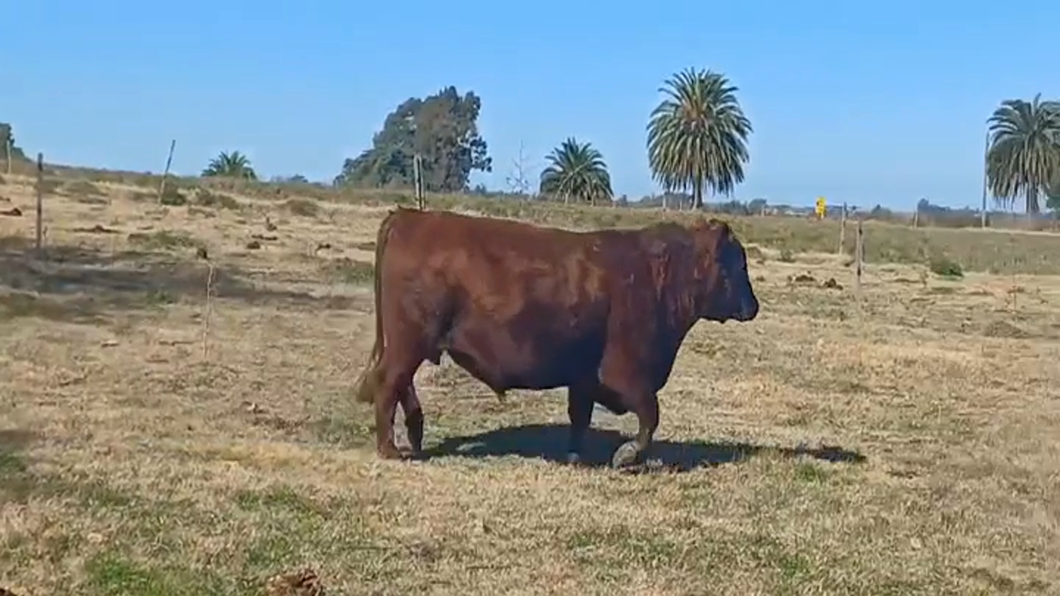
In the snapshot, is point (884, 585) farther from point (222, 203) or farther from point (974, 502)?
point (222, 203)

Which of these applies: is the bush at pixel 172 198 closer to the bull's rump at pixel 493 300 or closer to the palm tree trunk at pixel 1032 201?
the bull's rump at pixel 493 300

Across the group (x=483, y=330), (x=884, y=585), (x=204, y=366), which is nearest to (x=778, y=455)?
(x=483, y=330)

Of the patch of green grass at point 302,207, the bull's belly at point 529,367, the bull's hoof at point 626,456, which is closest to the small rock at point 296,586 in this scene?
the bull's belly at point 529,367

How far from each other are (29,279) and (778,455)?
42.9ft

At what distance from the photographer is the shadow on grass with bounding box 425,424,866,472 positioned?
11844 millimetres

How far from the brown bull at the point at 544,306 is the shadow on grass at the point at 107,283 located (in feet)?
27.3

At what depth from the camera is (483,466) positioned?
36.8ft

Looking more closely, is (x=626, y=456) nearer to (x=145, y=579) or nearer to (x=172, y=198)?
(x=145, y=579)

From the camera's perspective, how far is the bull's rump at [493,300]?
11281 mm

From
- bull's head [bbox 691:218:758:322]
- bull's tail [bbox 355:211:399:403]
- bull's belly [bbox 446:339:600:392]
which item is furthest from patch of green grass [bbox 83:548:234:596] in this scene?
bull's head [bbox 691:218:758:322]

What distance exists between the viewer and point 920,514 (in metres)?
10.5

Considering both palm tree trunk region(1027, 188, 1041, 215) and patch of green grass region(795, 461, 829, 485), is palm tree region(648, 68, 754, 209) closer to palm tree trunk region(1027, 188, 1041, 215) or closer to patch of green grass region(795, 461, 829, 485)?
palm tree trunk region(1027, 188, 1041, 215)

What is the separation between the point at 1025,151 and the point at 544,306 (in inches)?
3444

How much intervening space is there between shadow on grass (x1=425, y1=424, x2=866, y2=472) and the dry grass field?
1.9 inches
